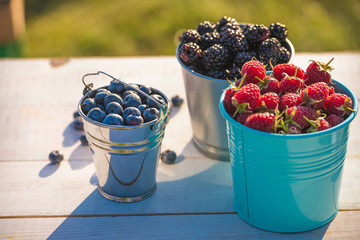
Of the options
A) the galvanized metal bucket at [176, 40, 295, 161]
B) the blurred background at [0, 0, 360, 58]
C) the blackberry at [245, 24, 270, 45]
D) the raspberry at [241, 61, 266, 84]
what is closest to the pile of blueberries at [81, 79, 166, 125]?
the galvanized metal bucket at [176, 40, 295, 161]

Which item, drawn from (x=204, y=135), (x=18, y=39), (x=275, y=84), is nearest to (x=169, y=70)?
(x=204, y=135)

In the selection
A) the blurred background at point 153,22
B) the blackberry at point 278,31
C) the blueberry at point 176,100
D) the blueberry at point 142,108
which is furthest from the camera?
the blurred background at point 153,22

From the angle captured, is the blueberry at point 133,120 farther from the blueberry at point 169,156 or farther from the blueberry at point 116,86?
the blueberry at point 169,156

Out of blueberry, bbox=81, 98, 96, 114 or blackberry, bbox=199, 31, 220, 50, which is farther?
blackberry, bbox=199, 31, 220, 50

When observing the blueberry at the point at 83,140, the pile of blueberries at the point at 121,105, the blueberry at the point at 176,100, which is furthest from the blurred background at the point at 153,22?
the pile of blueberries at the point at 121,105

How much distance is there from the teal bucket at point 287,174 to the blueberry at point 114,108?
0.27 meters

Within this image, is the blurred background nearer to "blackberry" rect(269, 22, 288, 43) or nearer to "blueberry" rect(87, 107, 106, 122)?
"blackberry" rect(269, 22, 288, 43)

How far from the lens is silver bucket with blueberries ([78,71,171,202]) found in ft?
3.77

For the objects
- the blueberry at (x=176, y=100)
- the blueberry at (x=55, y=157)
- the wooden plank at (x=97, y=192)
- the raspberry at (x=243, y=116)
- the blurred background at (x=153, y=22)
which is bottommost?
the blurred background at (x=153, y=22)

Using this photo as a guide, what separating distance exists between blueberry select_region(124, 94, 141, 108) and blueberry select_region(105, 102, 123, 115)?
34 mm

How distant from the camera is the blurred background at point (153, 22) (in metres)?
3.01

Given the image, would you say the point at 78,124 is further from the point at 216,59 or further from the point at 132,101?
the point at 216,59

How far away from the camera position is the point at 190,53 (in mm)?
1347

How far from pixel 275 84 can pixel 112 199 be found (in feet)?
1.77
